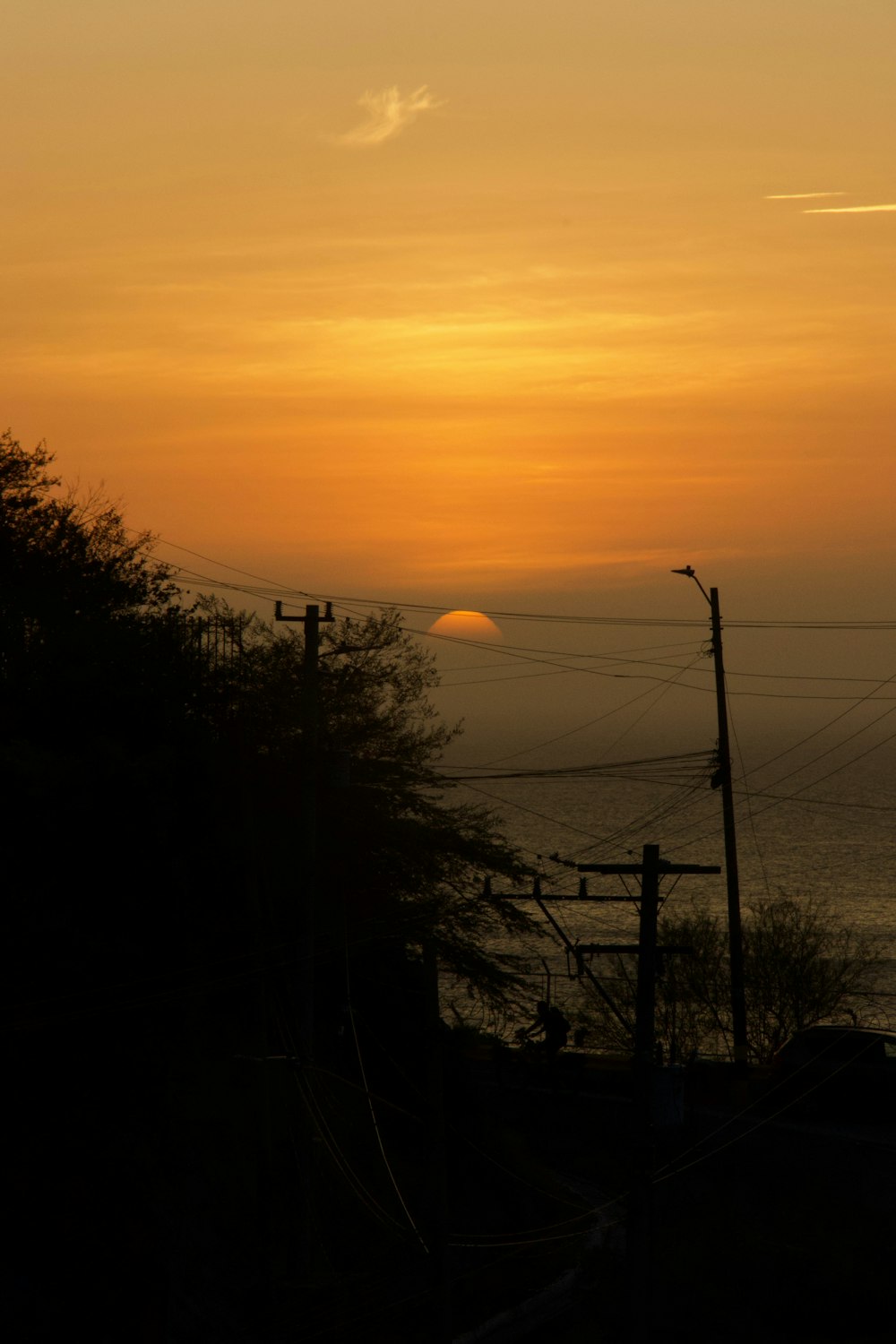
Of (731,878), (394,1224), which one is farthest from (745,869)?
(394,1224)

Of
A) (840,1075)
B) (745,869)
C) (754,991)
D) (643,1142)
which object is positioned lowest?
(840,1075)

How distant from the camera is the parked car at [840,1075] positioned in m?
34.6

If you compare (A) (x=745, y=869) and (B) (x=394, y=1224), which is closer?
(B) (x=394, y=1224)

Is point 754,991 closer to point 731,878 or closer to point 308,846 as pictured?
point 731,878

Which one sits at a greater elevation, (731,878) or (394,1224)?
(731,878)

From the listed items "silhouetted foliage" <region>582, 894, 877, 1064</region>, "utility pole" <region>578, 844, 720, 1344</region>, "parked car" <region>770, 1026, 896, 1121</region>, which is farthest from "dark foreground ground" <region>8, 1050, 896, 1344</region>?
"silhouetted foliage" <region>582, 894, 877, 1064</region>

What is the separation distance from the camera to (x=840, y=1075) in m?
34.9

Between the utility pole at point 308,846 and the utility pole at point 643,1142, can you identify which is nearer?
the utility pole at point 643,1142

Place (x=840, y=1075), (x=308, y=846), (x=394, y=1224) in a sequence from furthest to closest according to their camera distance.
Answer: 1. (x=840, y=1075)
2. (x=394, y=1224)
3. (x=308, y=846)

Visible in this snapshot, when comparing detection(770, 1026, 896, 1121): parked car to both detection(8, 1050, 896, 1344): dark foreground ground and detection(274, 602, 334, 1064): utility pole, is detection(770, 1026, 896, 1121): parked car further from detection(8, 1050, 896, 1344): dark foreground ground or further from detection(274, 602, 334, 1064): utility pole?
detection(274, 602, 334, 1064): utility pole

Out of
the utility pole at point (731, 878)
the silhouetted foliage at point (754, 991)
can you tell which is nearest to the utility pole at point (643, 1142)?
the utility pole at point (731, 878)

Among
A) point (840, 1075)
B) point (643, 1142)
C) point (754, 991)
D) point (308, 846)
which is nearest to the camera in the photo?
point (643, 1142)

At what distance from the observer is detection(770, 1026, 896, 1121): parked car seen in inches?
1361

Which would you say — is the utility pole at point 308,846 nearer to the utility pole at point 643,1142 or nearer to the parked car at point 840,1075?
the utility pole at point 643,1142
